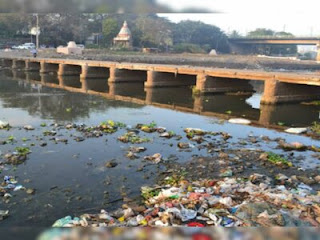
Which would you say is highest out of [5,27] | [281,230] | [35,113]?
[5,27]

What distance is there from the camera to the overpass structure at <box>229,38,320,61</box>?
89.2 metres

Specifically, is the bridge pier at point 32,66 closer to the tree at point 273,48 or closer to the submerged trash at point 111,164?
the submerged trash at point 111,164

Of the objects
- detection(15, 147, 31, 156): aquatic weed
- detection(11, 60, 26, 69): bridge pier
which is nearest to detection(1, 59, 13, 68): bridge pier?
detection(11, 60, 26, 69): bridge pier

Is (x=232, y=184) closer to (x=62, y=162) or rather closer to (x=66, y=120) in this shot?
(x=62, y=162)

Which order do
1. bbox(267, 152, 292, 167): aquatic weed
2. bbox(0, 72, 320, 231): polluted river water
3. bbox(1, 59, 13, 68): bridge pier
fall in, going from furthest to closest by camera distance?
bbox(1, 59, 13, 68): bridge pier, bbox(267, 152, 292, 167): aquatic weed, bbox(0, 72, 320, 231): polluted river water

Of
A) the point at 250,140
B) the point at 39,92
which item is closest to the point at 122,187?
the point at 250,140

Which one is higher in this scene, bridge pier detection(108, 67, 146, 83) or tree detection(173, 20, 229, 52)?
tree detection(173, 20, 229, 52)

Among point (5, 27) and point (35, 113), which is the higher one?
point (5, 27)

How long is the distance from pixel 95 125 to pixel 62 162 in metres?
4.21

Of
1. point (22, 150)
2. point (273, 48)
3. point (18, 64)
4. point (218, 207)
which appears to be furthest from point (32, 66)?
point (273, 48)

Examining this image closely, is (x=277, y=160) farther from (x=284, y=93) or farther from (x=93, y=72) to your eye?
(x=93, y=72)

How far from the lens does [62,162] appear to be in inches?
302

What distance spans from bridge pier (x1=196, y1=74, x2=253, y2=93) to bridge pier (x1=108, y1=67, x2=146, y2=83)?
25.0 feet

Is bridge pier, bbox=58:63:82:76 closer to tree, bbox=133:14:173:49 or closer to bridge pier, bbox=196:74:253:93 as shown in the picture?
bridge pier, bbox=196:74:253:93
